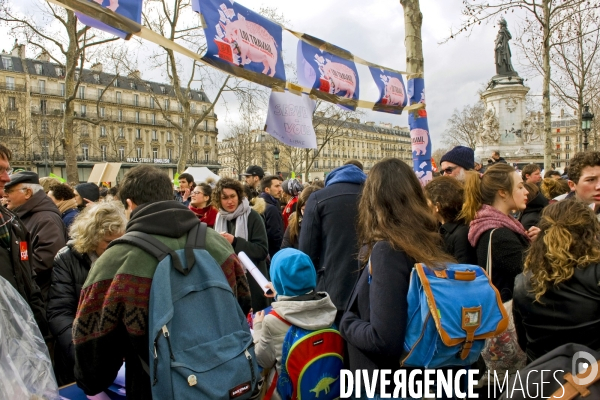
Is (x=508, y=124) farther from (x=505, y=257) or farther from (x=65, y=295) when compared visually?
(x=65, y=295)

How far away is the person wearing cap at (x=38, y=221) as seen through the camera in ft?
11.5

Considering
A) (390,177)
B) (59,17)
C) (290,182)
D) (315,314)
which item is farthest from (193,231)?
(59,17)

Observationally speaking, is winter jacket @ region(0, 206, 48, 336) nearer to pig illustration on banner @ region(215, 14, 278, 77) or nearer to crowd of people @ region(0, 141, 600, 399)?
crowd of people @ region(0, 141, 600, 399)

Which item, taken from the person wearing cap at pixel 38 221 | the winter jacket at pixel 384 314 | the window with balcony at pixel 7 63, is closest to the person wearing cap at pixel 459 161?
the winter jacket at pixel 384 314

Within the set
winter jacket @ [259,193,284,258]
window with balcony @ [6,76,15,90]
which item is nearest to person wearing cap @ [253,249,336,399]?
winter jacket @ [259,193,284,258]

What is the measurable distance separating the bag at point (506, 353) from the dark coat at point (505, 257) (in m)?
0.27

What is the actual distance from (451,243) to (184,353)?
210 centimetres

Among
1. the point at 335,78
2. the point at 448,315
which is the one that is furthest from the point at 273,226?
the point at 448,315

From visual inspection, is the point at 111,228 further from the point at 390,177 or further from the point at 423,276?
the point at 423,276

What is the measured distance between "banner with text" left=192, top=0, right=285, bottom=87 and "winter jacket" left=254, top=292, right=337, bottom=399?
1961mm

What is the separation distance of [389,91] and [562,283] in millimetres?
3833

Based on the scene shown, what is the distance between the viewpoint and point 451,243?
10.4ft

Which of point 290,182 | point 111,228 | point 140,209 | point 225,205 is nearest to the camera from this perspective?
point 140,209

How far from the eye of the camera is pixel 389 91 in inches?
218
